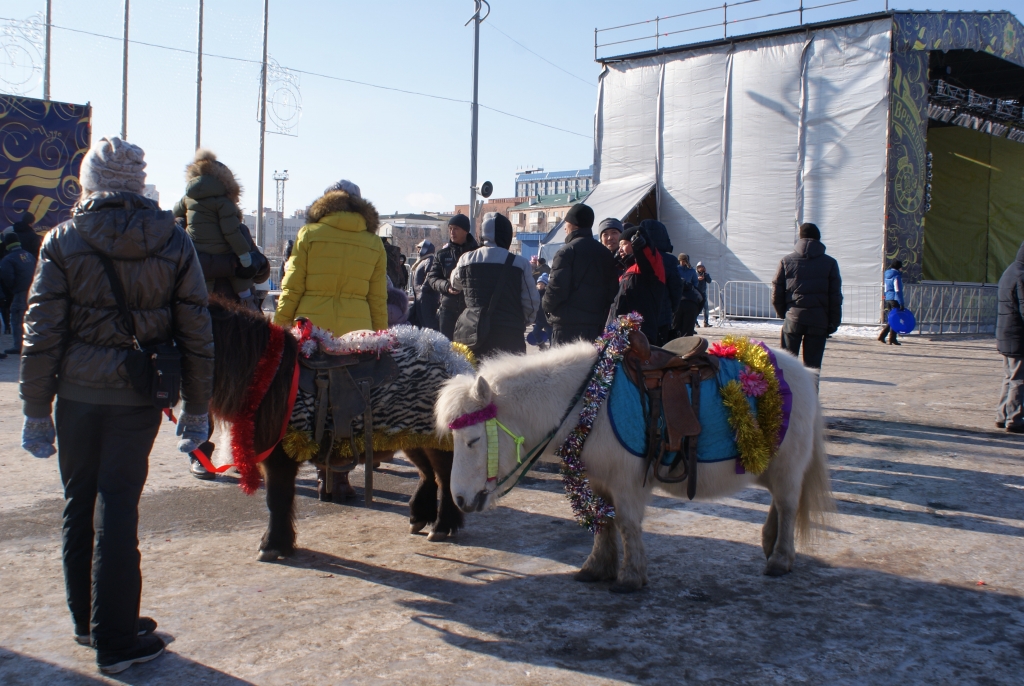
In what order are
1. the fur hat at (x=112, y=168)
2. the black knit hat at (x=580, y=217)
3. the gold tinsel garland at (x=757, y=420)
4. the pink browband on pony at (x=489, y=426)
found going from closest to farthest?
the fur hat at (x=112, y=168)
the pink browband on pony at (x=489, y=426)
the gold tinsel garland at (x=757, y=420)
the black knit hat at (x=580, y=217)

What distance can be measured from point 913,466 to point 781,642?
3.61 m

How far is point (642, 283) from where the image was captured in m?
5.81

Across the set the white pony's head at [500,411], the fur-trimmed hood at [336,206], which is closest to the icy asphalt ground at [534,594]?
the white pony's head at [500,411]

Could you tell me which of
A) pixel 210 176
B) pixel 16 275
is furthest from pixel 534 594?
pixel 16 275

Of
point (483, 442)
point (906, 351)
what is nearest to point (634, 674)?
point (483, 442)

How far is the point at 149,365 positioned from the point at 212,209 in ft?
8.72

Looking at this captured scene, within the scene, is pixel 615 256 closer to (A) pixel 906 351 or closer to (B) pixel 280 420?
(B) pixel 280 420

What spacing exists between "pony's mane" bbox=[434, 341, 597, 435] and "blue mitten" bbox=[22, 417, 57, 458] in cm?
152

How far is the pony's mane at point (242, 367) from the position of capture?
11.9ft

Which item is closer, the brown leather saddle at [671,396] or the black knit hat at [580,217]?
the brown leather saddle at [671,396]

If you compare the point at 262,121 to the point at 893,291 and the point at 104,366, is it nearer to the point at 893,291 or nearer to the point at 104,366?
the point at 893,291

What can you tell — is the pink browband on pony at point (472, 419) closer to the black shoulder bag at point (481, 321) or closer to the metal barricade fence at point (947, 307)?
the black shoulder bag at point (481, 321)

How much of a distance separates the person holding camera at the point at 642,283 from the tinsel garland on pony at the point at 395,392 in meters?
2.02

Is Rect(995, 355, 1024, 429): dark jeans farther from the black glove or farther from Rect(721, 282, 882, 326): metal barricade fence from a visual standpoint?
Rect(721, 282, 882, 326): metal barricade fence
